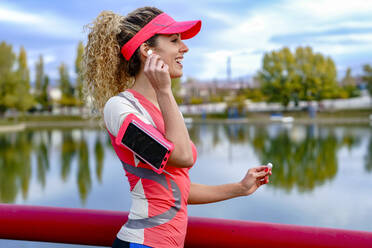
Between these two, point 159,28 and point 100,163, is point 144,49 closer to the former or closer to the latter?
point 159,28

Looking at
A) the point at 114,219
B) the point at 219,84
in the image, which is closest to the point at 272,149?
the point at 114,219

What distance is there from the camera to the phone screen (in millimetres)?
1203

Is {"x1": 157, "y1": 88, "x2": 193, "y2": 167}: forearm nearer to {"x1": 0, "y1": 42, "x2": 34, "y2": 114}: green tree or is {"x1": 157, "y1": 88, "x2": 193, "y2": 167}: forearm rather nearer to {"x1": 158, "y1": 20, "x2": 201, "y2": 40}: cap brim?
{"x1": 158, "y1": 20, "x2": 201, "y2": 40}: cap brim

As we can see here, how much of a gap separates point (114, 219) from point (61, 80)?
187 ft

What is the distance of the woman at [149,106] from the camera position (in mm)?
1238

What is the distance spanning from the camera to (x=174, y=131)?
1.23 meters

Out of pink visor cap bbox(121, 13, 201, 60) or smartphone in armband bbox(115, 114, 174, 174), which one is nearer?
smartphone in armband bbox(115, 114, 174, 174)

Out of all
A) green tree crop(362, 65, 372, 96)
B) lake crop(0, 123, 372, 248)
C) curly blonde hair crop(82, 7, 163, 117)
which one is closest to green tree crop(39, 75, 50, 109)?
green tree crop(362, 65, 372, 96)

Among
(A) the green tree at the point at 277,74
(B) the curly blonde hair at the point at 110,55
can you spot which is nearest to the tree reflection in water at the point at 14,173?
(B) the curly blonde hair at the point at 110,55

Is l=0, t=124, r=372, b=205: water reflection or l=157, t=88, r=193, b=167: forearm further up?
l=157, t=88, r=193, b=167: forearm

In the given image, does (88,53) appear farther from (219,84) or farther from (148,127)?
(219,84)

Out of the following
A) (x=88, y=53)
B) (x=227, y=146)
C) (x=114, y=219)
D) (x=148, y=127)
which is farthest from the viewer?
(x=227, y=146)

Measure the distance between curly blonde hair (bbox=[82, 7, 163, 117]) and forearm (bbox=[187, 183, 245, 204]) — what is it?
46cm

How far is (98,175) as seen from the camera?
34.2 ft
